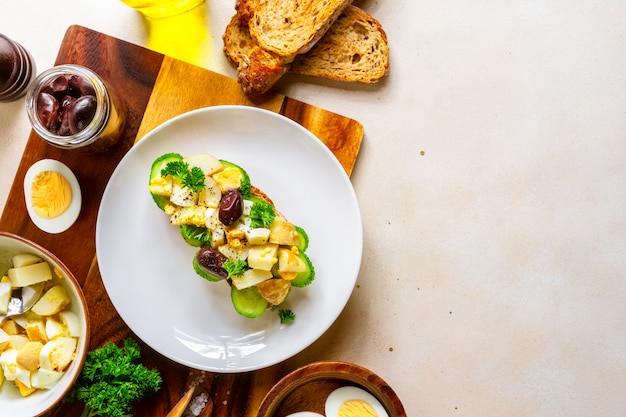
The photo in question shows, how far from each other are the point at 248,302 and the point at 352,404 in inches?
20.0

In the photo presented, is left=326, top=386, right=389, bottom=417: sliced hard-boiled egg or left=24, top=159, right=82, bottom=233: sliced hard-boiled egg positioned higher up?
left=24, top=159, right=82, bottom=233: sliced hard-boiled egg

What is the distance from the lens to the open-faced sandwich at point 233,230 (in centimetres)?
199

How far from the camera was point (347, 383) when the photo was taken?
2.15m

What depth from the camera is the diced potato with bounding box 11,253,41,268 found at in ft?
6.82

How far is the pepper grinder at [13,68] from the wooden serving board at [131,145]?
0.19m

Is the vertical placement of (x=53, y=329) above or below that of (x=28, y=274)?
below

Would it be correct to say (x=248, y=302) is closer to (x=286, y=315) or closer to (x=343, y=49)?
(x=286, y=315)

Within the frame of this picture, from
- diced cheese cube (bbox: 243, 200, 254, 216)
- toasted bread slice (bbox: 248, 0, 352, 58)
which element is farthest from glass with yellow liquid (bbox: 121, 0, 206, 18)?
diced cheese cube (bbox: 243, 200, 254, 216)

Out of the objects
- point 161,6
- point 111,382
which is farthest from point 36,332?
point 161,6

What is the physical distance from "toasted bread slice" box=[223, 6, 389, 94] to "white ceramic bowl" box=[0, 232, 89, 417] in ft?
3.25

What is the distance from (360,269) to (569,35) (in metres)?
1.23

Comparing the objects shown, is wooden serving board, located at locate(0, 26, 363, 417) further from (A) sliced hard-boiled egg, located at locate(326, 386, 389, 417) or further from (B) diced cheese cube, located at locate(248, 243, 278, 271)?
(B) diced cheese cube, located at locate(248, 243, 278, 271)

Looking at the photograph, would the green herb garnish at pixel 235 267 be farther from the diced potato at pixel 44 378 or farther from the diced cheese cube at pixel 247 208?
the diced potato at pixel 44 378

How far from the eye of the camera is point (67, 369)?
80.6 inches
